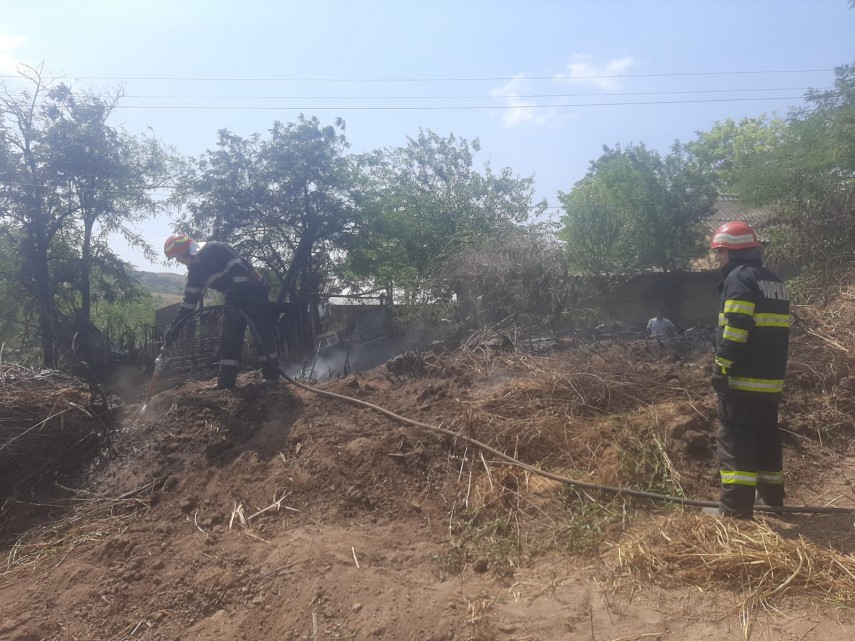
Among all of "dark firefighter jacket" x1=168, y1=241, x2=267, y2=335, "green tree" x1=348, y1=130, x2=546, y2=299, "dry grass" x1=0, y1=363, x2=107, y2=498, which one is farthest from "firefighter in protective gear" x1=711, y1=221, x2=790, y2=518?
"green tree" x1=348, y1=130, x2=546, y2=299

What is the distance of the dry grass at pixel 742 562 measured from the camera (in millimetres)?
3113

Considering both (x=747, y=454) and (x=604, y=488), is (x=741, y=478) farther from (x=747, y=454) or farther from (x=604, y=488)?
(x=604, y=488)

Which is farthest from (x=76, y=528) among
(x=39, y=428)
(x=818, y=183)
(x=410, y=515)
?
(x=818, y=183)

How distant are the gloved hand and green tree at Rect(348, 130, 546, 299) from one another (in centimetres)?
1105

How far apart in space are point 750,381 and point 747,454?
44cm

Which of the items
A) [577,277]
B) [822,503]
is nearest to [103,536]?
[822,503]

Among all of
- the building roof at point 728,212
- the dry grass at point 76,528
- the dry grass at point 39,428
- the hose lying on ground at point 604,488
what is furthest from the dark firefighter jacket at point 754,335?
the building roof at point 728,212

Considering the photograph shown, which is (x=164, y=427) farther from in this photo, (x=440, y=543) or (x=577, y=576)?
(x=577, y=576)

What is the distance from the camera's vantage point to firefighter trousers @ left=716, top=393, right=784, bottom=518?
387 cm

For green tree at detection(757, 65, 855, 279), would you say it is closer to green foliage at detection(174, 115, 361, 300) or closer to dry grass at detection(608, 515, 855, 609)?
dry grass at detection(608, 515, 855, 609)

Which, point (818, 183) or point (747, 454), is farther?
point (818, 183)

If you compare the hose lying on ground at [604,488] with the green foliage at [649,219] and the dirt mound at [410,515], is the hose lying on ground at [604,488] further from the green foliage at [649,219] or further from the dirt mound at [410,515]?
the green foliage at [649,219]

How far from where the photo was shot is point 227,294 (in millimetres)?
7004

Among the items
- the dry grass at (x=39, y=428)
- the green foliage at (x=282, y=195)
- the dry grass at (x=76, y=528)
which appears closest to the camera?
the dry grass at (x=76, y=528)
